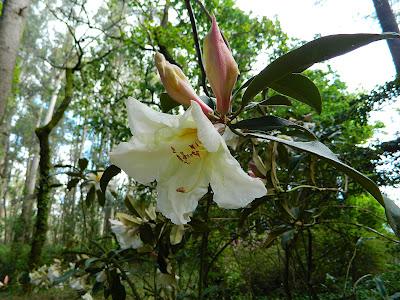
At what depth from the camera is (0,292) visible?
4957mm

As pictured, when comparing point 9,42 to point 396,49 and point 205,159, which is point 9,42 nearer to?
point 205,159

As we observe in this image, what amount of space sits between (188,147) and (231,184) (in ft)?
0.30

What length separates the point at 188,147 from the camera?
541mm

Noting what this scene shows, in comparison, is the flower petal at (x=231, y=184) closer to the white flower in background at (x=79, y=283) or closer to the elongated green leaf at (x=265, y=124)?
the elongated green leaf at (x=265, y=124)

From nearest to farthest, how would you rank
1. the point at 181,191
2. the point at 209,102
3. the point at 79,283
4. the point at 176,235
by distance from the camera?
the point at 181,191, the point at 209,102, the point at 176,235, the point at 79,283

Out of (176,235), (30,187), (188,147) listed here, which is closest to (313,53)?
(188,147)

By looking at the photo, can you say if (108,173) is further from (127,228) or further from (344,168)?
(127,228)

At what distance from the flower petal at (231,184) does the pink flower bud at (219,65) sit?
0.30 ft

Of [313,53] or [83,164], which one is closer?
[313,53]

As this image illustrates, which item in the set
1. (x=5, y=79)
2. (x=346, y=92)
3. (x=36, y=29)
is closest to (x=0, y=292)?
(x=5, y=79)

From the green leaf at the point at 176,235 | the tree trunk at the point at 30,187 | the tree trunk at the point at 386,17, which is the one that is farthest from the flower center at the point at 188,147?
the tree trunk at the point at 30,187

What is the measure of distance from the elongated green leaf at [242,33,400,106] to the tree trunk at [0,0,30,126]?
100 inches

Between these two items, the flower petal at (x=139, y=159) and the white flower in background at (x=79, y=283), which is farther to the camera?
the white flower in background at (x=79, y=283)

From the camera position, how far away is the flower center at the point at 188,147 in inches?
21.1
